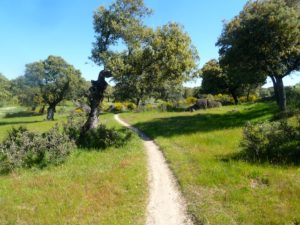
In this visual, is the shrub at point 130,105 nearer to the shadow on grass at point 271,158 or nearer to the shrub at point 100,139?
the shrub at point 100,139

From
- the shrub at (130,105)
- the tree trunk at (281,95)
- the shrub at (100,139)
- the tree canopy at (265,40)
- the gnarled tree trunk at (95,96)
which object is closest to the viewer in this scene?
the shrub at (100,139)

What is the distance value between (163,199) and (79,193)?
3409 millimetres

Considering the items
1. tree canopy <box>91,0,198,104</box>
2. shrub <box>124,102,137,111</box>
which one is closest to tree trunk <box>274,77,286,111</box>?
tree canopy <box>91,0,198,104</box>

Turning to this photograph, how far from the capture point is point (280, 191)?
1227cm

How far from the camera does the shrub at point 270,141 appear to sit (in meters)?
17.2

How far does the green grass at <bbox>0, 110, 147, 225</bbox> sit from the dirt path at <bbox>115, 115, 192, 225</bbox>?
0.34 m

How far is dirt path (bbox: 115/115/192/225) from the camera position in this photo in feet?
35.4

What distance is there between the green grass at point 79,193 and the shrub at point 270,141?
588 centimetres

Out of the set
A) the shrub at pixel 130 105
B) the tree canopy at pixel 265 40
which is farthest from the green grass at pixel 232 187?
the shrub at pixel 130 105

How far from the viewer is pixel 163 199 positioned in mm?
12562

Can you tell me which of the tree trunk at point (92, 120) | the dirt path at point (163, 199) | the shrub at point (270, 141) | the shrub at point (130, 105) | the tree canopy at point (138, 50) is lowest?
the dirt path at point (163, 199)

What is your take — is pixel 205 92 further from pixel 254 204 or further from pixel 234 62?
pixel 254 204

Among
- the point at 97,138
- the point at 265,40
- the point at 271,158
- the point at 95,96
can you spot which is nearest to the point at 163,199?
the point at 271,158

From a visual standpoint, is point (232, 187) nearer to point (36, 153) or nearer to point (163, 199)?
point (163, 199)
